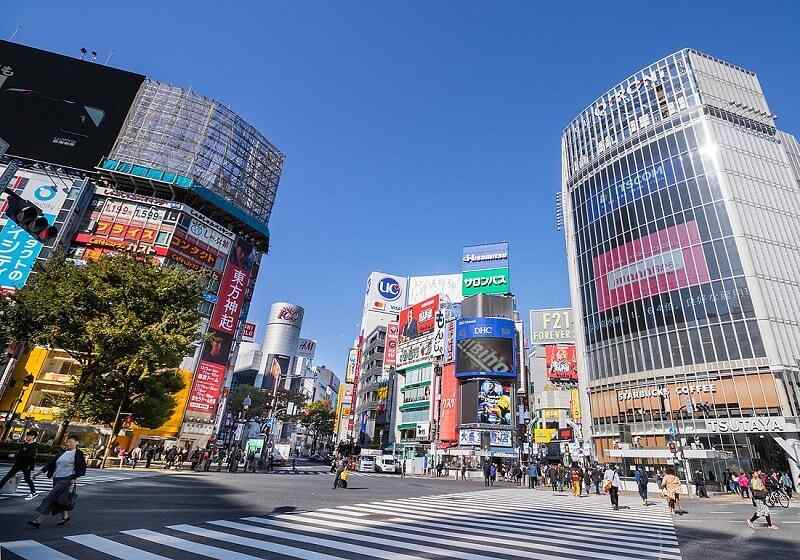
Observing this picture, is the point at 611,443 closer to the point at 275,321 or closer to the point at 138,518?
the point at 138,518

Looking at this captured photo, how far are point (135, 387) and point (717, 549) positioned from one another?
27789 millimetres

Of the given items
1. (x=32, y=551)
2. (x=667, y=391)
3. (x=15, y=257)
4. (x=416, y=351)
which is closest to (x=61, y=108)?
(x=15, y=257)

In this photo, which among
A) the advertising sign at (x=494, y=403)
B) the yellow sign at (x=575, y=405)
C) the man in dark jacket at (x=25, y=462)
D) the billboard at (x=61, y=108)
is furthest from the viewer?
the yellow sign at (x=575, y=405)

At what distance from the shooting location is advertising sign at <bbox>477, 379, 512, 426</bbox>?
5397 cm

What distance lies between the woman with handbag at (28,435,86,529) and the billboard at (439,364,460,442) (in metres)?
53.1

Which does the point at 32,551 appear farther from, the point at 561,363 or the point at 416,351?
the point at 561,363

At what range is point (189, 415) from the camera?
45.9 m

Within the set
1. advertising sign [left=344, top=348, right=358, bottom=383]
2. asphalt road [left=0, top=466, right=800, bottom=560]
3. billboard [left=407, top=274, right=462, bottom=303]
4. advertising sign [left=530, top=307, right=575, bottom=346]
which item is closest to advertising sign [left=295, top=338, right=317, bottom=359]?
advertising sign [left=344, top=348, right=358, bottom=383]

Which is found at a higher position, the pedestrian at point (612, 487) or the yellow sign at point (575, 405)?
the yellow sign at point (575, 405)

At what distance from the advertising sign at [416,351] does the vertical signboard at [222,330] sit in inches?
1160

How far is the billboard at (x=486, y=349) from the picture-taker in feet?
185

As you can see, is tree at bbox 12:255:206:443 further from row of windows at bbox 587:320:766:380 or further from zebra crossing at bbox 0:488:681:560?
row of windows at bbox 587:320:766:380

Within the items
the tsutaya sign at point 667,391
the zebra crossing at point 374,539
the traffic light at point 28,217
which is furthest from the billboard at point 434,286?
the traffic light at point 28,217

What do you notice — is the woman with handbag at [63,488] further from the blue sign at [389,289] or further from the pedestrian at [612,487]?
the blue sign at [389,289]
